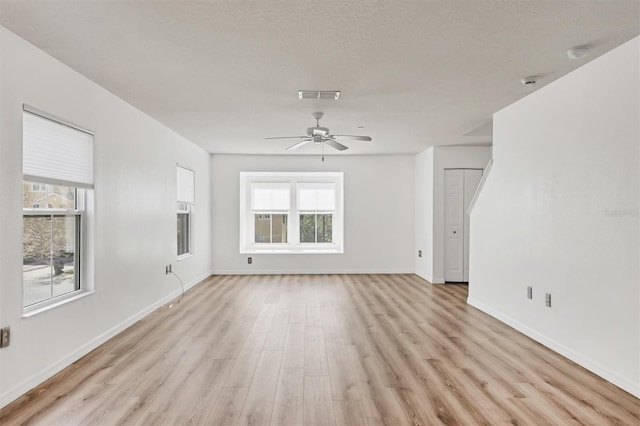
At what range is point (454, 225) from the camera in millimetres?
6996

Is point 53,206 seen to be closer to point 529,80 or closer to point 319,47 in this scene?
point 319,47

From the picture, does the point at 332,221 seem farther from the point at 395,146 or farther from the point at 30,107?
the point at 30,107

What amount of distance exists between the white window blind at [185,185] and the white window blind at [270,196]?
5.30 feet

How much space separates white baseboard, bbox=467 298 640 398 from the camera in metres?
2.71

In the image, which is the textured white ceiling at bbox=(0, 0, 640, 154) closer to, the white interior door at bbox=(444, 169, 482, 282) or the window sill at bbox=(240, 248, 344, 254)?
the white interior door at bbox=(444, 169, 482, 282)

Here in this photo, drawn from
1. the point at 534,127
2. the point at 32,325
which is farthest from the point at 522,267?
the point at 32,325

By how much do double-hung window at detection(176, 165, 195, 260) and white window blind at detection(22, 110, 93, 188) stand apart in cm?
254

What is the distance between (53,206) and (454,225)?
238 inches

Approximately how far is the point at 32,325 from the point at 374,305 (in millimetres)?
3784

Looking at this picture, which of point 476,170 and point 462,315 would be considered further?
point 476,170

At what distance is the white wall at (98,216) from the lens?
2.58 m

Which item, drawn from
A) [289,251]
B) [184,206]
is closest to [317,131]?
[184,206]

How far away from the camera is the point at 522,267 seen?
13.4ft

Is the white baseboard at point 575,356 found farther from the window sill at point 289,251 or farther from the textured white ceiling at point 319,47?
the window sill at point 289,251
